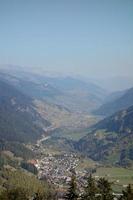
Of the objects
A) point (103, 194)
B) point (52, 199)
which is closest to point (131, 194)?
point (103, 194)

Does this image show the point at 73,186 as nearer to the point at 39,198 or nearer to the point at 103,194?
the point at 103,194

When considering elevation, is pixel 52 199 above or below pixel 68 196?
above

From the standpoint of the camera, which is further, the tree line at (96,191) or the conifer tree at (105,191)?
the conifer tree at (105,191)

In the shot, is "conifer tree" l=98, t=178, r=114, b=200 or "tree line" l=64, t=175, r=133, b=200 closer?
"tree line" l=64, t=175, r=133, b=200

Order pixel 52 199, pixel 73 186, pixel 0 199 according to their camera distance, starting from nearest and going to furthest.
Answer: pixel 73 186
pixel 0 199
pixel 52 199

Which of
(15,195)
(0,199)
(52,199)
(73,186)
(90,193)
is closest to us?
(73,186)

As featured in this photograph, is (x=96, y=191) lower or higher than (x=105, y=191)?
higher

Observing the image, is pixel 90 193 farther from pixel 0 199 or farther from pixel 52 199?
pixel 52 199

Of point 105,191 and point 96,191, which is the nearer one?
point 105,191

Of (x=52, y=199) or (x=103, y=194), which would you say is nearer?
(x=103, y=194)
